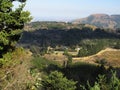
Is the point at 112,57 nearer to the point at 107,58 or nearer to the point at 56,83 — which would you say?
the point at 107,58

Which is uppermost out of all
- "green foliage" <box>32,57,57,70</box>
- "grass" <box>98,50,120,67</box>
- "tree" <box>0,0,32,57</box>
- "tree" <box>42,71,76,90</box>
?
"tree" <box>0,0,32,57</box>

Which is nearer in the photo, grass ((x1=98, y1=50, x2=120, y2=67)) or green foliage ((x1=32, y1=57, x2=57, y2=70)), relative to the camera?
green foliage ((x1=32, y1=57, x2=57, y2=70))

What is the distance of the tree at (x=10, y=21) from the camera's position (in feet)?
67.0

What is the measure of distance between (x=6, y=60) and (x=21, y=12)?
3170mm

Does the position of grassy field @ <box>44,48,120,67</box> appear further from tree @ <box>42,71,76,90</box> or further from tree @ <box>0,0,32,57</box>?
tree @ <box>0,0,32,57</box>

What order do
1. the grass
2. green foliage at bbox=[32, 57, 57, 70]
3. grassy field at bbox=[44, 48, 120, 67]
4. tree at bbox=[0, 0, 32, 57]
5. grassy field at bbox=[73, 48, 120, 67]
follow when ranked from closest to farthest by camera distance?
tree at bbox=[0, 0, 32, 57] < green foliage at bbox=[32, 57, 57, 70] < grassy field at bbox=[44, 48, 120, 67] < grassy field at bbox=[73, 48, 120, 67] < the grass

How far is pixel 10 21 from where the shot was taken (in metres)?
20.6

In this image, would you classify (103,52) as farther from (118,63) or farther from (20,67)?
(20,67)

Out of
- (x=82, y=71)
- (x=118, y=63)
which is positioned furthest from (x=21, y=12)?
(x=118, y=63)

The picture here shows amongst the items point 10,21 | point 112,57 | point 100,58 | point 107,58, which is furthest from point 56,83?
point 112,57

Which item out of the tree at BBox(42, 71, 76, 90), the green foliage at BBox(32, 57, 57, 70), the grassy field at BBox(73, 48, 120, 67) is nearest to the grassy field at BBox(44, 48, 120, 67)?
the grassy field at BBox(73, 48, 120, 67)

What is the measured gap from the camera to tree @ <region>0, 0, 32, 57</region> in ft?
67.0

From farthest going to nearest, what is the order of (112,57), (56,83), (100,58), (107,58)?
(112,57) < (107,58) < (100,58) < (56,83)

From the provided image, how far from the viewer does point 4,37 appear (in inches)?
812
